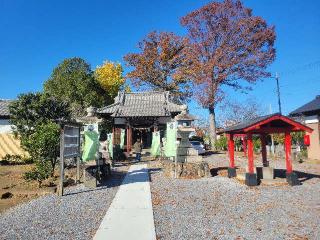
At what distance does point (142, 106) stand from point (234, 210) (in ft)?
72.6

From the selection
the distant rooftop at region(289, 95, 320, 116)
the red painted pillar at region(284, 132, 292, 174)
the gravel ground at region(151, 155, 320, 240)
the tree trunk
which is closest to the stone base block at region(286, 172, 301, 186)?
the red painted pillar at region(284, 132, 292, 174)

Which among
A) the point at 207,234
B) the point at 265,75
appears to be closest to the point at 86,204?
the point at 207,234

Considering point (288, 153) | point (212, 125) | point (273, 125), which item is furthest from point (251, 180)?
point (212, 125)

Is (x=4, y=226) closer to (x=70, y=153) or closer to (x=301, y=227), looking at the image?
(x=70, y=153)

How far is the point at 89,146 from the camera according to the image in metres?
12.5

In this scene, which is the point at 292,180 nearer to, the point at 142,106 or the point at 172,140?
the point at 172,140

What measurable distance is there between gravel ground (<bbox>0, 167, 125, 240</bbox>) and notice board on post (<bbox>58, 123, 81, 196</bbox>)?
3.43ft

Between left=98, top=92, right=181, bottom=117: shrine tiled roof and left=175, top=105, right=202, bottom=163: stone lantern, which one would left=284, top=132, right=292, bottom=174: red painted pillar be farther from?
left=98, top=92, right=181, bottom=117: shrine tiled roof

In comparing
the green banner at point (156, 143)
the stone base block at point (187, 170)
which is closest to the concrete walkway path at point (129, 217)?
the stone base block at point (187, 170)

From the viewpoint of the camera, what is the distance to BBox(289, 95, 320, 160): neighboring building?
22.4 meters

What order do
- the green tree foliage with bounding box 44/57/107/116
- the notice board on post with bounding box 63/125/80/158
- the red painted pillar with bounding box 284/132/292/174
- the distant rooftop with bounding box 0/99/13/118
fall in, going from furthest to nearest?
the green tree foliage with bounding box 44/57/107/116
the distant rooftop with bounding box 0/99/13/118
the red painted pillar with bounding box 284/132/292/174
the notice board on post with bounding box 63/125/80/158

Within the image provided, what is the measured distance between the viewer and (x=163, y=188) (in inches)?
464

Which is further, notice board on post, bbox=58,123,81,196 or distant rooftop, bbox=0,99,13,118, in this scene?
distant rooftop, bbox=0,99,13,118

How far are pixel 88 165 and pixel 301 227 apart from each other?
850 cm
